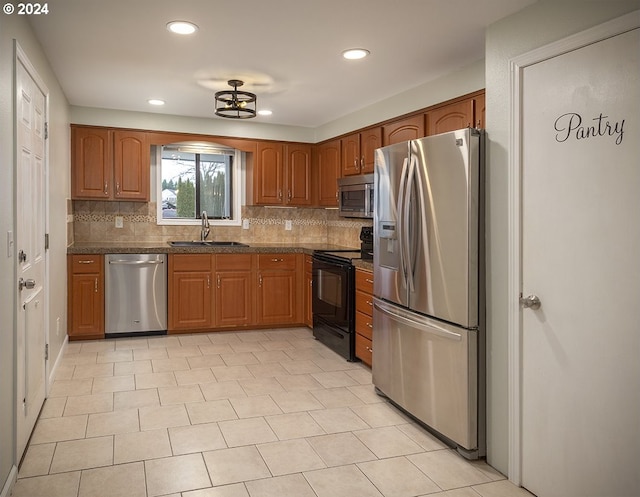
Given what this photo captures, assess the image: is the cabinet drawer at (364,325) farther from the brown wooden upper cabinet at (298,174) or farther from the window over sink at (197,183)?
the window over sink at (197,183)

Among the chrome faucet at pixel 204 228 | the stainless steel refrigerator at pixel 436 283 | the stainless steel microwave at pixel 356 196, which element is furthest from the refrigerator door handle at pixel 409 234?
the chrome faucet at pixel 204 228

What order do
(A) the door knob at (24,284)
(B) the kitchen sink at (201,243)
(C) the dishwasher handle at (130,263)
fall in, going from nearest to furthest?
(A) the door knob at (24,284), (C) the dishwasher handle at (130,263), (B) the kitchen sink at (201,243)

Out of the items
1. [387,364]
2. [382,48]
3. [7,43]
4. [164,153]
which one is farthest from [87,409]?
[164,153]

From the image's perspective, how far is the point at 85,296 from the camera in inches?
207

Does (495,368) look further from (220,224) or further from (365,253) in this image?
(220,224)

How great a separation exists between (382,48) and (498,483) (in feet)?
8.50

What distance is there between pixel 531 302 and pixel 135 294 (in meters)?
4.10

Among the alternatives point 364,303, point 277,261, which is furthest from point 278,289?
point 364,303

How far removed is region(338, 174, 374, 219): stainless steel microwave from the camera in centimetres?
494

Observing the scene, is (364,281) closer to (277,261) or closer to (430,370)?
(430,370)

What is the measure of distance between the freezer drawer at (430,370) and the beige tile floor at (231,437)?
14cm

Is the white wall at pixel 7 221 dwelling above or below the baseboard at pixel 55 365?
above

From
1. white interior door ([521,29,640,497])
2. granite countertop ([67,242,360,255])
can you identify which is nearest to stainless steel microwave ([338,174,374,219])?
granite countertop ([67,242,360,255])

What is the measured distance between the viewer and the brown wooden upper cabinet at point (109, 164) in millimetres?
5430
